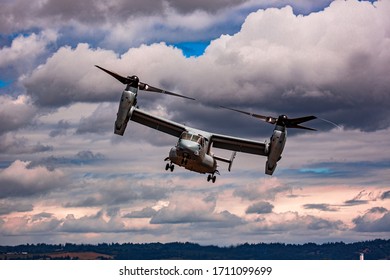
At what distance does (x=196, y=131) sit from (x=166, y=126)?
4.01m

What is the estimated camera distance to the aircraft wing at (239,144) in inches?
1802

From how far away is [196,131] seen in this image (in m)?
42.9

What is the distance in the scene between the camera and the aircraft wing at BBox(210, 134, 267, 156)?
150 feet

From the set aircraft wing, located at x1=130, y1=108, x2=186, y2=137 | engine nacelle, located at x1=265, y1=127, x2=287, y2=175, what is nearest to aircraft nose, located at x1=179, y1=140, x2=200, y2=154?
aircraft wing, located at x1=130, y1=108, x2=186, y2=137

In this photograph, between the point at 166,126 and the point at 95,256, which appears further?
the point at 95,256

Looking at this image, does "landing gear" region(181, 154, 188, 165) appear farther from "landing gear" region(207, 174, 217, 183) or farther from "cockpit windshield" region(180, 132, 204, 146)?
"landing gear" region(207, 174, 217, 183)

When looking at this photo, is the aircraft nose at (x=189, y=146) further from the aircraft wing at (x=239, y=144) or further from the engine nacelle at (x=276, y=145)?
the aircraft wing at (x=239, y=144)

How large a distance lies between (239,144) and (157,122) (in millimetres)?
6397

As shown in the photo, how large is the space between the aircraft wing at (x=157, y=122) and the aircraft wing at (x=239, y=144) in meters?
2.68

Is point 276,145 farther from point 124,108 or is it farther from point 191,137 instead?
point 124,108

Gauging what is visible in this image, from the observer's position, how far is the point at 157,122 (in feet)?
152

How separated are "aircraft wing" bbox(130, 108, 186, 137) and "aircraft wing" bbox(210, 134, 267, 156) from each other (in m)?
2.68

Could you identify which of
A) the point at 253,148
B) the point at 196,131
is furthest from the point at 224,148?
the point at 196,131
